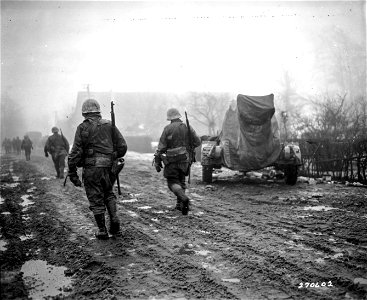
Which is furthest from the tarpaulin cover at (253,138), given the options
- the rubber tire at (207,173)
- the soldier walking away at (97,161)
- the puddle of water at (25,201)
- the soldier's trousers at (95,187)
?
the puddle of water at (25,201)

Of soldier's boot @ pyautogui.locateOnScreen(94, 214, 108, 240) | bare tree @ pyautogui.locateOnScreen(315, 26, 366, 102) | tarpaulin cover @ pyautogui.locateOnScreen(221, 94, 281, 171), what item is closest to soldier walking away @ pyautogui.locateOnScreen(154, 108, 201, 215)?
soldier's boot @ pyautogui.locateOnScreen(94, 214, 108, 240)

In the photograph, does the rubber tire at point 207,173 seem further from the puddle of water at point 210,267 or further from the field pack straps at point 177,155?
the puddle of water at point 210,267

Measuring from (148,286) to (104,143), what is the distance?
230 cm

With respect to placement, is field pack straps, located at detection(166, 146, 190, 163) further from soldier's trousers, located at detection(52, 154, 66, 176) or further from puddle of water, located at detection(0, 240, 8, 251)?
soldier's trousers, located at detection(52, 154, 66, 176)

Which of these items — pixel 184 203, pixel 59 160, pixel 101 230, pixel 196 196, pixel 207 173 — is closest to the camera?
pixel 101 230

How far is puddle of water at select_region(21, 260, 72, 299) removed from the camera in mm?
2826

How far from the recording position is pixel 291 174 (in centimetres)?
881

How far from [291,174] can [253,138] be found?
1610 mm

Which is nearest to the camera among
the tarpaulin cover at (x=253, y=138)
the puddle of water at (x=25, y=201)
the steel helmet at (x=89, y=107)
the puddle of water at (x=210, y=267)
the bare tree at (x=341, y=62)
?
the puddle of water at (x=210, y=267)

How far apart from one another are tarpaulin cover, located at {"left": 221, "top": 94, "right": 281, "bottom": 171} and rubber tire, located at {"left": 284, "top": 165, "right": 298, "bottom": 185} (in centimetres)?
68

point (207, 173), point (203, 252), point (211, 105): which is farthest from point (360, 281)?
point (211, 105)

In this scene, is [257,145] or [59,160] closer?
[257,145]

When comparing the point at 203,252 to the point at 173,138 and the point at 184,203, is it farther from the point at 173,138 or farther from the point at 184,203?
the point at 173,138

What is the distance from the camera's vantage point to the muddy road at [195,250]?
282cm
